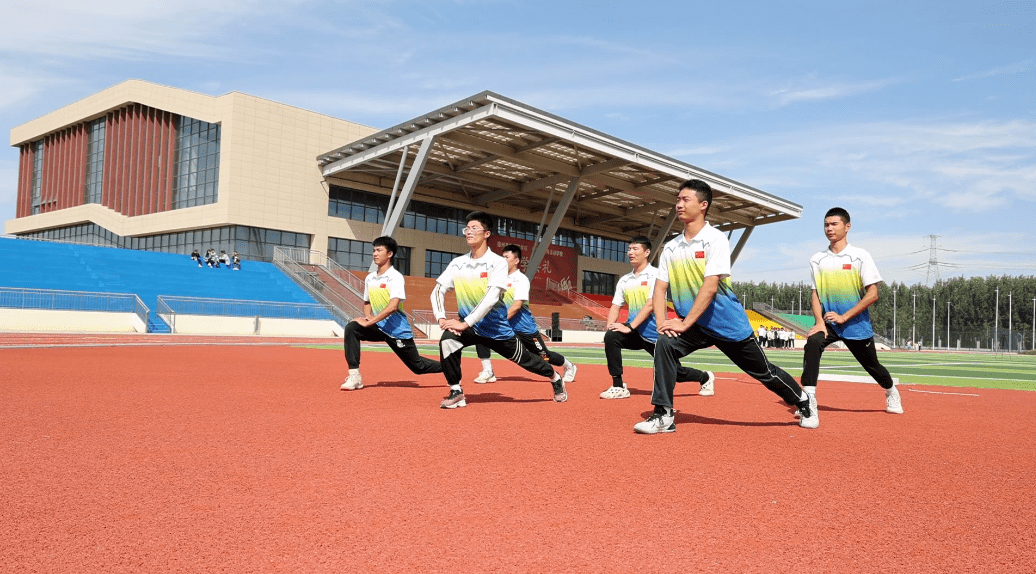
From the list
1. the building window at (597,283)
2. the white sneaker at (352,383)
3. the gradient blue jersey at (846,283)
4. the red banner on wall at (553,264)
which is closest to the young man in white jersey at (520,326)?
the white sneaker at (352,383)

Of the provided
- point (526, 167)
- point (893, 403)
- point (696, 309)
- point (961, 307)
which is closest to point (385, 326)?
point (696, 309)

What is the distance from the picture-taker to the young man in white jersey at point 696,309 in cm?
521

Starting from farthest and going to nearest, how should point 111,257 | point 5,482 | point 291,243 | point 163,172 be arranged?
point 163,172, point 291,243, point 111,257, point 5,482

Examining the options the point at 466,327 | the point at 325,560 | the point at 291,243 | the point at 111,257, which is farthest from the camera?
the point at 291,243

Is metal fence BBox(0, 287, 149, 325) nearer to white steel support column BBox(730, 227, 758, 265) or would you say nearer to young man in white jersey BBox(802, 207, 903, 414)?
young man in white jersey BBox(802, 207, 903, 414)

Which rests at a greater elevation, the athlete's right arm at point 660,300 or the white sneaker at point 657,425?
the athlete's right arm at point 660,300

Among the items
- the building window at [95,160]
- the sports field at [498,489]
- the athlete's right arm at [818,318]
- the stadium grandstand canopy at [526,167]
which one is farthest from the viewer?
the building window at [95,160]

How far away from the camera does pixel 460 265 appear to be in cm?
703

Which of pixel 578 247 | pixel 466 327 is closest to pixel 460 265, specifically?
pixel 466 327

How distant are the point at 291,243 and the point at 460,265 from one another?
36986mm

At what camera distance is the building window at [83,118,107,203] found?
166 feet

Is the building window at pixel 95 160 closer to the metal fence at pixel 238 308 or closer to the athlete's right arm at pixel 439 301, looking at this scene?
the metal fence at pixel 238 308

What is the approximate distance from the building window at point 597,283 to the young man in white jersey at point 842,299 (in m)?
52.8

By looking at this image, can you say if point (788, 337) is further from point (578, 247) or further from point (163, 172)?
point (163, 172)
